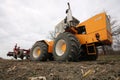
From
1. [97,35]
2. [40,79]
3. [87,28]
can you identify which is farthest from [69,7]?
[40,79]

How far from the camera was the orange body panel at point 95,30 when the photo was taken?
7.82 meters

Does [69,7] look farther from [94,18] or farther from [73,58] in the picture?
[73,58]

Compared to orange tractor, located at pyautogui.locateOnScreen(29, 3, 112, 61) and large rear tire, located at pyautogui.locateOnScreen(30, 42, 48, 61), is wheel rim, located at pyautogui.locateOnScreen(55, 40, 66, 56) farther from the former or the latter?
large rear tire, located at pyautogui.locateOnScreen(30, 42, 48, 61)

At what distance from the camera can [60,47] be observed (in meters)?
9.08

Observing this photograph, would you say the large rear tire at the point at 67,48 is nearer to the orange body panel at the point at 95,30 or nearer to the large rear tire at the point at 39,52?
the orange body panel at the point at 95,30

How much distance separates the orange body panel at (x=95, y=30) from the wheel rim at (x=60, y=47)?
0.81 meters

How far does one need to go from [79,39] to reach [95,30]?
0.88 m

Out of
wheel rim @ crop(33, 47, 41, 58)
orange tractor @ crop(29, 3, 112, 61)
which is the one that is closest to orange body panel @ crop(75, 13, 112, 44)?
orange tractor @ crop(29, 3, 112, 61)

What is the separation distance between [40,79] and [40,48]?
6.62m

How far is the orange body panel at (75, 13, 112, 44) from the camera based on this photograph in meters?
7.82

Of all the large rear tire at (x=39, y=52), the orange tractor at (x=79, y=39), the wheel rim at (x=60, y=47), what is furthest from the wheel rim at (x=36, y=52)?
the wheel rim at (x=60, y=47)

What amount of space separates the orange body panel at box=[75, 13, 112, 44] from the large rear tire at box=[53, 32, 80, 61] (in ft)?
1.50

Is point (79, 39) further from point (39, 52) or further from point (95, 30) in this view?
point (39, 52)

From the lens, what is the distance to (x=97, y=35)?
7969 mm
